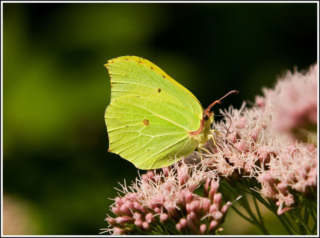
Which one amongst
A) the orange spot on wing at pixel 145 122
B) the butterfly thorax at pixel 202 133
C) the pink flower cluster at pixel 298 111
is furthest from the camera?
the orange spot on wing at pixel 145 122

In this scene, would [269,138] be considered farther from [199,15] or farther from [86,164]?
[199,15]

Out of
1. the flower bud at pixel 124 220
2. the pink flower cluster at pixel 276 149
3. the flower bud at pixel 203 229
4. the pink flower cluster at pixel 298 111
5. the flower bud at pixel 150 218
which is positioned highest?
the pink flower cluster at pixel 298 111

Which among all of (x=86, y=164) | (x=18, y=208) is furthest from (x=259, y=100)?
(x=18, y=208)

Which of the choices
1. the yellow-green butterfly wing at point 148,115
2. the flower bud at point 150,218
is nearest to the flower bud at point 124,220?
the flower bud at point 150,218

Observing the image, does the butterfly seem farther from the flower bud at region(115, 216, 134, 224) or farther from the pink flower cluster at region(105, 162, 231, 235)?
the flower bud at region(115, 216, 134, 224)

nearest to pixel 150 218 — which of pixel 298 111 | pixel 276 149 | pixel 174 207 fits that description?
pixel 174 207

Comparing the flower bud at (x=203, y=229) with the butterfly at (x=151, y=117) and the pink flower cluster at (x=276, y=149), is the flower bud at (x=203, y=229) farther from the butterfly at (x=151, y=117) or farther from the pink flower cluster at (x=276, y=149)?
the butterfly at (x=151, y=117)

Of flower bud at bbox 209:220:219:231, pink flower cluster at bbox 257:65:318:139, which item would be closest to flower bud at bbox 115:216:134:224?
flower bud at bbox 209:220:219:231

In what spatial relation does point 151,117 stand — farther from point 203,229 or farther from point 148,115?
point 203,229
